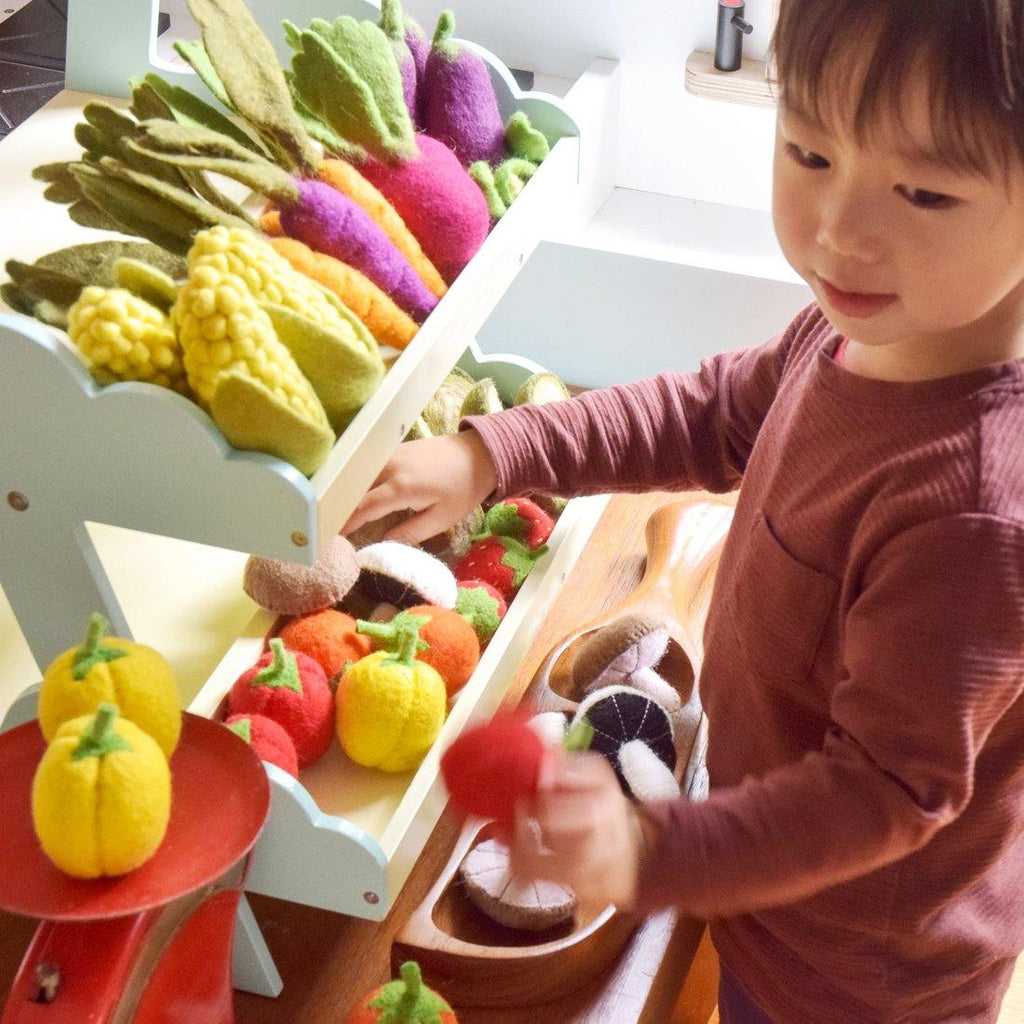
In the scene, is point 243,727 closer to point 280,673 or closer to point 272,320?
point 280,673

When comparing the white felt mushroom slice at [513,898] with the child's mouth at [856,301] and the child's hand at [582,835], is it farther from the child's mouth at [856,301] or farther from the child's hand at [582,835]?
the child's mouth at [856,301]

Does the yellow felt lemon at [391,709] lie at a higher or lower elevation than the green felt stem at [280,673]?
lower

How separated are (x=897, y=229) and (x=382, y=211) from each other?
30 cm

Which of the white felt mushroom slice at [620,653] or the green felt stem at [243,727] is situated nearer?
the green felt stem at [243,727]

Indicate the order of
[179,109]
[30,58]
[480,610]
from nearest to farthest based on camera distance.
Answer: [179,109] → [480,610] → [30,58]

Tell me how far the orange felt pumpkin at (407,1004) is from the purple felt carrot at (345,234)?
37 cm

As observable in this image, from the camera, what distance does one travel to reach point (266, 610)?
2.80 ft

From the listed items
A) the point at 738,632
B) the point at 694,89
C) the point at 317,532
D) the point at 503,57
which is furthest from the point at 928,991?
the point at 503,57

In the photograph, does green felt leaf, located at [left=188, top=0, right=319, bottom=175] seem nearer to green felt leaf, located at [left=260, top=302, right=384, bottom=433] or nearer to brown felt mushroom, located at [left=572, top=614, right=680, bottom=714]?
green felt leaf, located at [left=260, top=302, right=384, bottom=433]

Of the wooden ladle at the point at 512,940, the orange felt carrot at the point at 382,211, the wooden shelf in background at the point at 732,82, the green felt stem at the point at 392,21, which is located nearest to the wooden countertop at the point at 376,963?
the wooden ladle at the point at 512,940

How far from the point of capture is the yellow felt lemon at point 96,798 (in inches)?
20.3

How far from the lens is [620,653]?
955mm

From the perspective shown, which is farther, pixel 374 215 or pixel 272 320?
pixel 374 215

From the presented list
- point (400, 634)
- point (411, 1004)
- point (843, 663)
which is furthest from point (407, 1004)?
point (843, 663)
